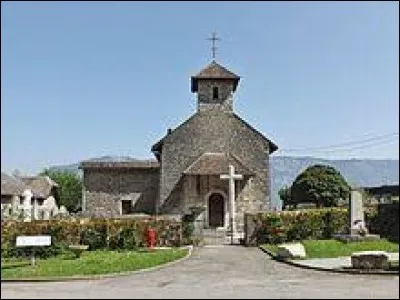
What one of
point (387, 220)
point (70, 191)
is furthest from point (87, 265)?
point (70, 191)

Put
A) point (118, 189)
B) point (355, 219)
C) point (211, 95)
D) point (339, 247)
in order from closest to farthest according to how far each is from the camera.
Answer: point (339, 247) → point (355, 219) → point (118, 189) → point (211, 95)

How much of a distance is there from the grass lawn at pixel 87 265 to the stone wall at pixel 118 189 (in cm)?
2069

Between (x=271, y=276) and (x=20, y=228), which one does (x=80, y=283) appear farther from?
(x=20, y=228)

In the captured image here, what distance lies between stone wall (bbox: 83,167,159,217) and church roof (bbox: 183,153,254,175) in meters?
4.60

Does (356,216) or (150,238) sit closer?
(150,238)

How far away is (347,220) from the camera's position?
94.4 ft

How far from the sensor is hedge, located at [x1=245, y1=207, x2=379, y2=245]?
92.6ft

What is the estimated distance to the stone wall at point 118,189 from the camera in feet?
144

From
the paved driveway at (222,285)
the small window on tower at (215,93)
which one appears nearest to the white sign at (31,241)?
the paved driveway at (222,285)

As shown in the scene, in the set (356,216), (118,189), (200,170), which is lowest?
(356,216)

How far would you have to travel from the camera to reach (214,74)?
45562 millimetres

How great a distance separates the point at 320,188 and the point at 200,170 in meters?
13.9

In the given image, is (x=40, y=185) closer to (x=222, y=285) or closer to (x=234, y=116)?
(x=234, y=116)

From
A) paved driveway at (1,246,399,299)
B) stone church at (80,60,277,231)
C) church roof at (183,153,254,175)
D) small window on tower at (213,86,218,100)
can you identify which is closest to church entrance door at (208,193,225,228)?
stone church at (80,60,277,231)
